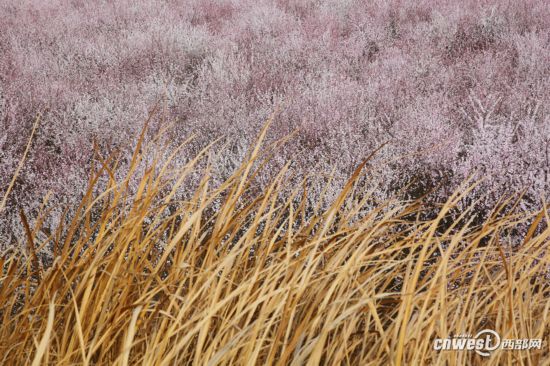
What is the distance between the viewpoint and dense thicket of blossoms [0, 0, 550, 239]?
2367mm

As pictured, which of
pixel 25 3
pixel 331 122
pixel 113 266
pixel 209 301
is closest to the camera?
pixel 209 301

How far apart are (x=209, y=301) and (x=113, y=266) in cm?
33

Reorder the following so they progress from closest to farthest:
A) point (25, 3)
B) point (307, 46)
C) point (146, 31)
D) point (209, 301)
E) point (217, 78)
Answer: point (209, 301) < point (217, 78) < point (307, 46) < point (146, 31) < point (25, 3)

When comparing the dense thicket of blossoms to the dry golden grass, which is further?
the dense thicket of blossoms

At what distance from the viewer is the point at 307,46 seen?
4535 millimetres

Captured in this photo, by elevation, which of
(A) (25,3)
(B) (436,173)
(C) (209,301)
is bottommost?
(B) (436,173)

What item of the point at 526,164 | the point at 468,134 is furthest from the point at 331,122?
the point at 526,164

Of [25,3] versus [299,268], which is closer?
[299,268]

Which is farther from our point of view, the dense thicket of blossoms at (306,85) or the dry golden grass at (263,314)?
the dense thicket of blossoms at (306,85)

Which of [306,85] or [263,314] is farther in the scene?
[306,85]

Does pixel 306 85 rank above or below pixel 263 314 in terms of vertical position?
below

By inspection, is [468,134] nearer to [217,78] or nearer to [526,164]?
[526,164]

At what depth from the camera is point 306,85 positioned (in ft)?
12.4

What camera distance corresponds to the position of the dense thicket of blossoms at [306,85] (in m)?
2.37
